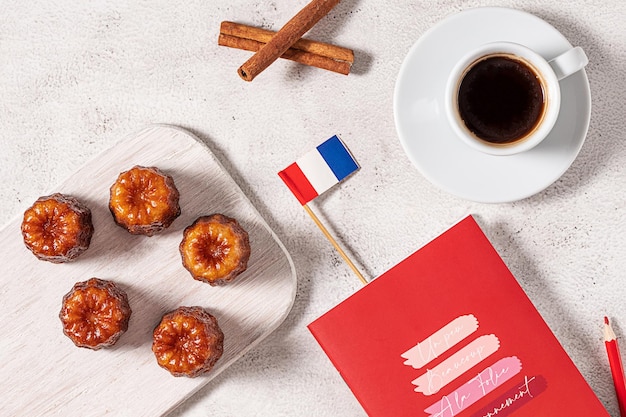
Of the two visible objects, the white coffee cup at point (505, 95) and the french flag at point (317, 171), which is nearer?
the white coffee cup at point (505, 95)

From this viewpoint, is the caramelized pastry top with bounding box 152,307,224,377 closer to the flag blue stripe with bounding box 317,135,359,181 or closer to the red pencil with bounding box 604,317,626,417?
the flag blue stripe with bounding box 317,135,359,181

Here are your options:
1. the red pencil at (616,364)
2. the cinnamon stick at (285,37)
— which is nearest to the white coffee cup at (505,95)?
the cinnamon stick at (285,37)

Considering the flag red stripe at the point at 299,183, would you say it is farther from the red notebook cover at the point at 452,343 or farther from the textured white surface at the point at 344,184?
the red notebook cover at the point at 452,343

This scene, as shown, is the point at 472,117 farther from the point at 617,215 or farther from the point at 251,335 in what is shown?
the point at 251,335

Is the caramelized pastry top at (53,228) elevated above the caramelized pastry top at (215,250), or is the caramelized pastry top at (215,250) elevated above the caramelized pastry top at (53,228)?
the caramelized pastry top at (53,228)

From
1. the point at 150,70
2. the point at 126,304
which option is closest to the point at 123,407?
the point at 126,304

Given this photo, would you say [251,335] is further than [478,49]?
Yes

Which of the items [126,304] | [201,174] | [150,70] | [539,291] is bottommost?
[539,291]
